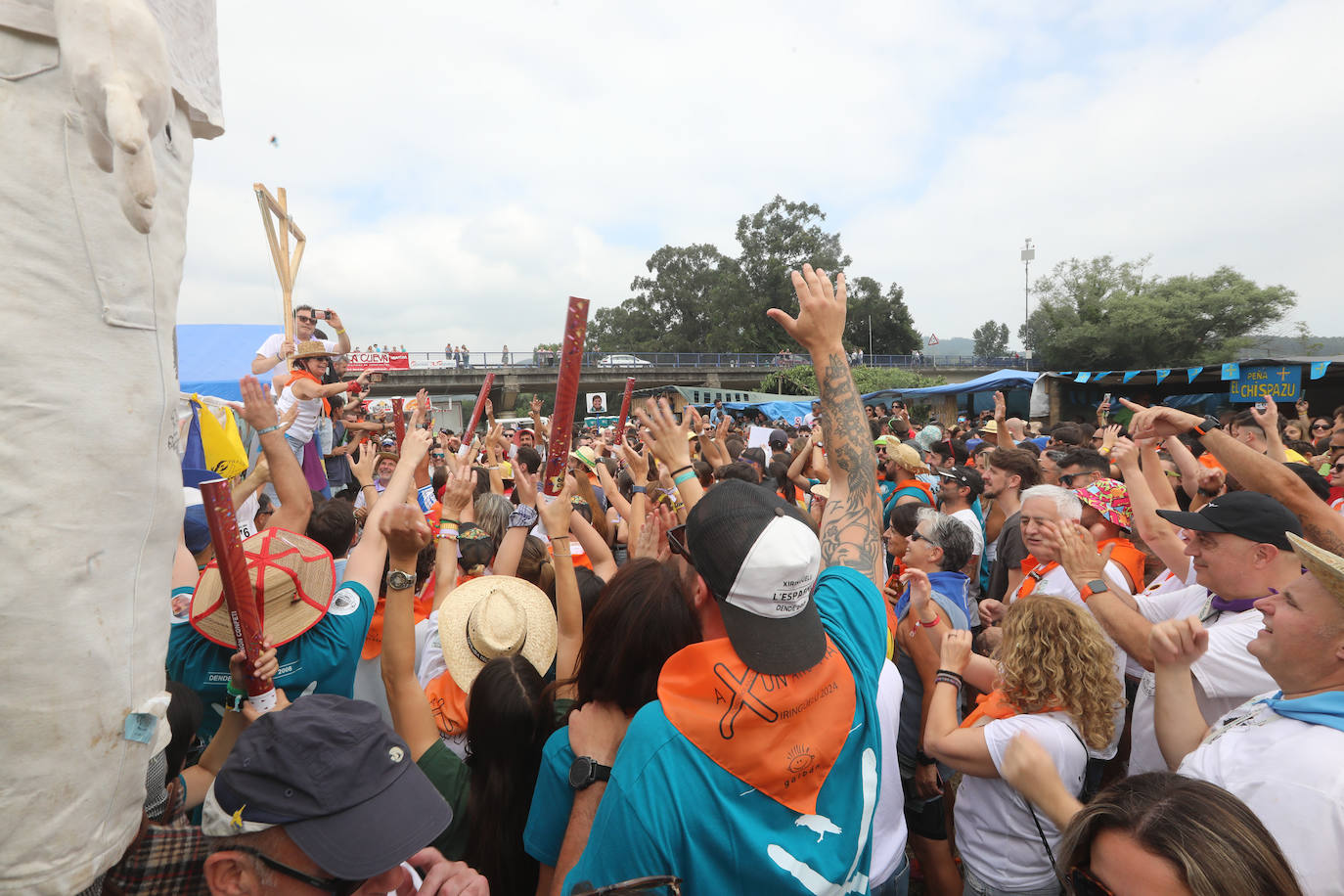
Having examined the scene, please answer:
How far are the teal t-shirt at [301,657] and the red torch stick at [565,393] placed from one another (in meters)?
1.23

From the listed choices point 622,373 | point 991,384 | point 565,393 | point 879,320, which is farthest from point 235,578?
point 879,320

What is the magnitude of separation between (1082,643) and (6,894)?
9.59 ft

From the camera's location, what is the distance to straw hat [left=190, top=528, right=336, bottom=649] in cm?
221

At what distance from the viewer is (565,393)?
11.0ft

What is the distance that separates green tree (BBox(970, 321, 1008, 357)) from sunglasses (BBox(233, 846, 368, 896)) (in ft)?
260

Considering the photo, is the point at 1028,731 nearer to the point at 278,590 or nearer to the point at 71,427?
the point at 278,590

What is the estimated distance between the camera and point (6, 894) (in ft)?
3.43

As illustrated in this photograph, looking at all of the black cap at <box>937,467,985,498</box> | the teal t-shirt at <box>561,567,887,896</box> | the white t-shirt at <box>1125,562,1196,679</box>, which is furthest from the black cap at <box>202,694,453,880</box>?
the black cap at <box>937,467,985,498</box>

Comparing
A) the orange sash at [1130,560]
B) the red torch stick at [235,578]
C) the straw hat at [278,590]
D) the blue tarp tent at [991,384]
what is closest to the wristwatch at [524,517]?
the straw hat at [278,590]

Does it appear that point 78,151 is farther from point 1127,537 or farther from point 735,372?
point 735,372

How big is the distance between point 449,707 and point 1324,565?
2927 mm

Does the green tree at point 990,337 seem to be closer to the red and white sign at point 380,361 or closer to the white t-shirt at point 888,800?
the red and white sign at point 380,361

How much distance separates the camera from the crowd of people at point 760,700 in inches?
55.7

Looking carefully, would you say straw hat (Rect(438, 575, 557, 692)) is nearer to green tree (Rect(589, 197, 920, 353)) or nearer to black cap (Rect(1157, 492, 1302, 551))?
black cap (Rect(1157, 492, 1302, 551))
